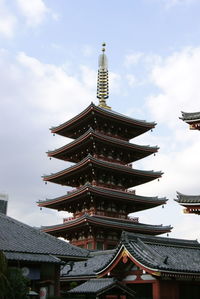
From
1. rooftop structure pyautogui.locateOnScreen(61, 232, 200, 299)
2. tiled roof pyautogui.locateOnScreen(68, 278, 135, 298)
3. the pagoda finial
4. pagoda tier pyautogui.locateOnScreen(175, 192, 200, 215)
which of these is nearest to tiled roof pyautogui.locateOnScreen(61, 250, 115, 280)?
rooftop structure pyautogui.locateOnScreen(61, 232, 200, 299)

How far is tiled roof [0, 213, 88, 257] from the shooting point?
21062 millimetres

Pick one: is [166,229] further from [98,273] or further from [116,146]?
[98,273]

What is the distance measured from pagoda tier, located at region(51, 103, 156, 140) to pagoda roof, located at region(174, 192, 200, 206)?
23.6 meters

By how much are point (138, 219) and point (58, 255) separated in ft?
94.0

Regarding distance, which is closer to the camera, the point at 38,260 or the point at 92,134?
the point at 38,260

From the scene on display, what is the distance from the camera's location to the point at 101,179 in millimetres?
48469

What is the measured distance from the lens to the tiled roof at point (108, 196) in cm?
4475

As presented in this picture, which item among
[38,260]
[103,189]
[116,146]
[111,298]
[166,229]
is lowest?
[111,298]

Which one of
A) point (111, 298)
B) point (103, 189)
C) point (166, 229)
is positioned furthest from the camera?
point (166, 229)

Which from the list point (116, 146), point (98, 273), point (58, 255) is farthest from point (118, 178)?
point (58, 255)

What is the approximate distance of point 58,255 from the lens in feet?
71.8

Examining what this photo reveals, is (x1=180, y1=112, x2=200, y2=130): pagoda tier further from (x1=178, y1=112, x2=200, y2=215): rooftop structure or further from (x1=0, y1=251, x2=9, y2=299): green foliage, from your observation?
(x1=0, y1=251, x2=9, y2=299): green foliage

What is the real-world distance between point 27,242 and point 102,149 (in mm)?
28152

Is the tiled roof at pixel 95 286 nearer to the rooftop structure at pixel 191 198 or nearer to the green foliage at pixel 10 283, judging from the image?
the rooftop structure at pixel 191 198
